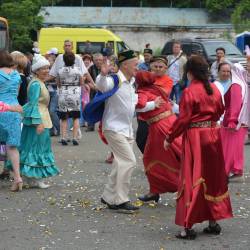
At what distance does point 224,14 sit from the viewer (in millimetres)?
57281

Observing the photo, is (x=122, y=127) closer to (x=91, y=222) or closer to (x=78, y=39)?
(x=91, y=222)

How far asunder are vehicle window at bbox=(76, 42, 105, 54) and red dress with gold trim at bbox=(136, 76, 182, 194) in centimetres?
1682

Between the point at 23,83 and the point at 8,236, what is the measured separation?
11.3 feet

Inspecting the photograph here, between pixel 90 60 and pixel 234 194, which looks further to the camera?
pixel 90 60

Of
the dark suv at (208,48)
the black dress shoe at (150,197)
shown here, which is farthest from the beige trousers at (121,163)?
the dark suv at (208,48)

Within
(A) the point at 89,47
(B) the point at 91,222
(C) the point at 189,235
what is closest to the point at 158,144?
(B) the point at 91,222

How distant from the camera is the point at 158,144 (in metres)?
8.88

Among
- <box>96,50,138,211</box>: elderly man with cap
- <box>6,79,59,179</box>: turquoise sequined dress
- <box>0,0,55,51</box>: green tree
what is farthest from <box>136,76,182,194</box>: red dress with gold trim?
<box>0,0,55,51</box>: green tree

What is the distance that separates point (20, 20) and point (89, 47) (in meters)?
11.5

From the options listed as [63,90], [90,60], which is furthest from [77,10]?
[63,90]

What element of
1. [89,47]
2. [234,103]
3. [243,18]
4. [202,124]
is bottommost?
[243,18]

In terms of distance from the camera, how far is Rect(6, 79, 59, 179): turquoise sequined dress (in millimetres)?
9953

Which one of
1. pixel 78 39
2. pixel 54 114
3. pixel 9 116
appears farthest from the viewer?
pixel 78 39

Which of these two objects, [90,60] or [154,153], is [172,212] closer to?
[154,153]
